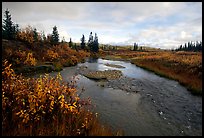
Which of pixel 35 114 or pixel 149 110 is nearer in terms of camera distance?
pixel 35 114

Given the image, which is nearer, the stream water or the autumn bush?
the autumn bush

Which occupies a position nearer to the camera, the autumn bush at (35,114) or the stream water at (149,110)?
the autumn bush at (35,114)

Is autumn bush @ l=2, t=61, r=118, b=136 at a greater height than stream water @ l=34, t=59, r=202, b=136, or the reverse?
autumn bush @ l=2, t=61, r=118, b=136

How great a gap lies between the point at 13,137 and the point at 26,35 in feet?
137

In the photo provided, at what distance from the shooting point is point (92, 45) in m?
92.6

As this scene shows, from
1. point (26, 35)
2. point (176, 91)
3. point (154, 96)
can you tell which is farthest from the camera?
point (26, 35)

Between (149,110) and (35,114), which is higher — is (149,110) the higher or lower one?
the lower one

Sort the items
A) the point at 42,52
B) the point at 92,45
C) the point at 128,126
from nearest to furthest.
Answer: the point at 128,126
the point at 42,52
the point at 92,45

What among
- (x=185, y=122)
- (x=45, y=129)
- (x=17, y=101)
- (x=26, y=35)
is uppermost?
(x=26, y=35)

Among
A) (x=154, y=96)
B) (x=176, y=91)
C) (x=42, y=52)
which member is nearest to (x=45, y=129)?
(x=154, y=96)

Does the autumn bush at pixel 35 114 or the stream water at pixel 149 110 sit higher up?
the autumn bush at pixel 35 114

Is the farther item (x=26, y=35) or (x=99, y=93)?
(x=26, y=35)

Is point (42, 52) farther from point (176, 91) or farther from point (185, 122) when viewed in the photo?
point (185, 122)

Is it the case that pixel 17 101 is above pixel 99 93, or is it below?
above
